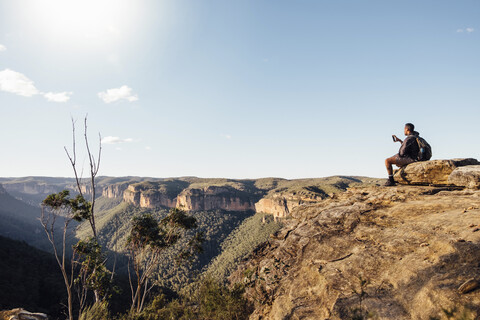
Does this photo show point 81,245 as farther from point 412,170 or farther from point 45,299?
point 45,299

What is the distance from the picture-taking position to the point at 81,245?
1512 centimetres

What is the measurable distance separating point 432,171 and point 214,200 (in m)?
128

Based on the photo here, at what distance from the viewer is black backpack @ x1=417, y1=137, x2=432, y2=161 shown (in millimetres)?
11281

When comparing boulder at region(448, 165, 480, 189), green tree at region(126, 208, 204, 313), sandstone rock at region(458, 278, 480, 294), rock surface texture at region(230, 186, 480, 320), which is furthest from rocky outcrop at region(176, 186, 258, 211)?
sandstone rock at region(458, 278, 480, 294)

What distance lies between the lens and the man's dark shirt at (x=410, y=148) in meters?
11.5

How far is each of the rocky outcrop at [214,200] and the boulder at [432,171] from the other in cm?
12399

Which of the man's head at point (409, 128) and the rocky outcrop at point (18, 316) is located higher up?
the man's head at point (409, 128)

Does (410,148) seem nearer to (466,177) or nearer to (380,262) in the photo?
(466,177)

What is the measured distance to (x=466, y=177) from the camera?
30.3 ft

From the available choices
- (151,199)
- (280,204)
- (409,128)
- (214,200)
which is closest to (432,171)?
(409,128)

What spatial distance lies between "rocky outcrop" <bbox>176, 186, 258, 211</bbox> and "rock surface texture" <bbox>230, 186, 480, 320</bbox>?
122 metres

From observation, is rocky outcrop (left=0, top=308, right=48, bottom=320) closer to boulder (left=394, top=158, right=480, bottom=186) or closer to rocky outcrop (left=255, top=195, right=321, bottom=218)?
boulder (left=394, top=158, right=480, bottom=186)

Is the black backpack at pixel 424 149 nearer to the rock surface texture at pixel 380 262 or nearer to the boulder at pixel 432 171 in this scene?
the boulder at pixel 432 171

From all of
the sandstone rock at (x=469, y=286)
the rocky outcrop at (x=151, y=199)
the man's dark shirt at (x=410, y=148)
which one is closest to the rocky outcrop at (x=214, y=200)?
the rocky outcrop at (x=151, y=199)
